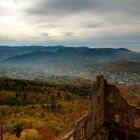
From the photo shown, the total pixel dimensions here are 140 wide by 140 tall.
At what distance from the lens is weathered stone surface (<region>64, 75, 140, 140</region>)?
35.8 m

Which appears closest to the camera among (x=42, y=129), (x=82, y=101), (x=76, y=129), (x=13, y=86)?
(x=76, y=129)

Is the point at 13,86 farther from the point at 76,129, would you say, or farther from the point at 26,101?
the point at 76,129

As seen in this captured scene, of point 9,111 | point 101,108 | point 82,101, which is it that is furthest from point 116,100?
point 82,101

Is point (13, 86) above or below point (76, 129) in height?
below

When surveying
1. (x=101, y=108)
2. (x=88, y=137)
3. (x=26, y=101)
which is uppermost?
(x=101, y=108)

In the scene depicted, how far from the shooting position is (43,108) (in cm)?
13788

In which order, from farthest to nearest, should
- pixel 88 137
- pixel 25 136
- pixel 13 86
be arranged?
pixel 13 86 < pixel 25 136 < pixel 88 137

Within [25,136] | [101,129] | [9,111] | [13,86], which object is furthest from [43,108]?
[101,129]

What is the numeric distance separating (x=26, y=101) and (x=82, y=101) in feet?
94.2

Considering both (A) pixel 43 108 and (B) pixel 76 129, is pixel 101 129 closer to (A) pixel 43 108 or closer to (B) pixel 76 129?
(B) pixel 76 129

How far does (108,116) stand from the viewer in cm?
3853

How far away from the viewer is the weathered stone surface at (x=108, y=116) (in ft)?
118

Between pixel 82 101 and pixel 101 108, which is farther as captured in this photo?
pixel 82 101

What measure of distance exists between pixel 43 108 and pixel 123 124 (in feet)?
337
